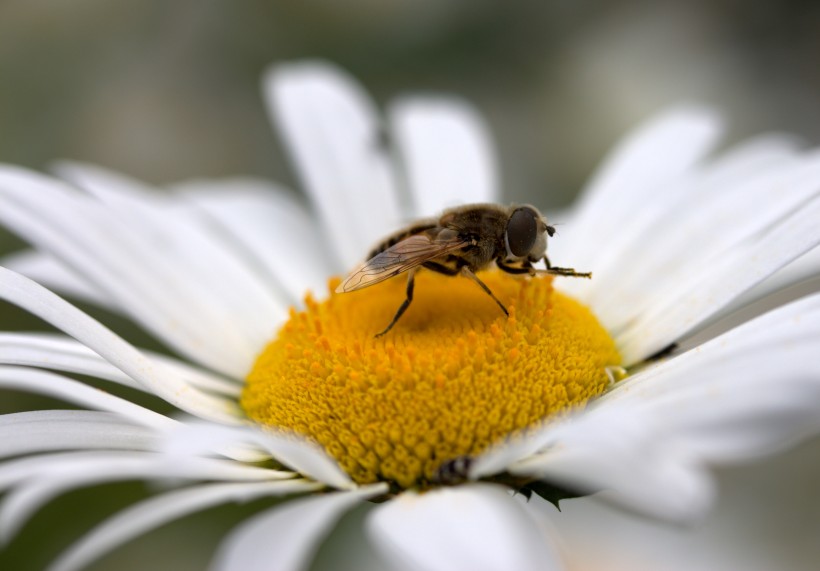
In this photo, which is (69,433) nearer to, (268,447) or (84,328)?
(84,328)

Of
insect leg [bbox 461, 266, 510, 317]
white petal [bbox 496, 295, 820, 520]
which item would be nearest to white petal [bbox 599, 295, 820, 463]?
white petal [bbox 496, 295, 820, 520]

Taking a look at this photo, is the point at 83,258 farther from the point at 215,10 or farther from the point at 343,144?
the point at 215,10

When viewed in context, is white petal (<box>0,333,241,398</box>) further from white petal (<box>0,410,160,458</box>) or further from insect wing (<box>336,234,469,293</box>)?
insect wing (<box>336,234,469,293</box>)

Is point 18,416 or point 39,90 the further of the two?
point 39,90

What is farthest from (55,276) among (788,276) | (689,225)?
(788,276)

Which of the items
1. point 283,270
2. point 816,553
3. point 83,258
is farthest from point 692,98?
point 83,258

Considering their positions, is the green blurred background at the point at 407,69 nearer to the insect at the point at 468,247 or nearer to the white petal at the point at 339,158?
the white petal at the point at 339,158

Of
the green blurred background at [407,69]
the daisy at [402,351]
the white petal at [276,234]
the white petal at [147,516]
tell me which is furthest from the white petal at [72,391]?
the green blurred background at [407,69]
